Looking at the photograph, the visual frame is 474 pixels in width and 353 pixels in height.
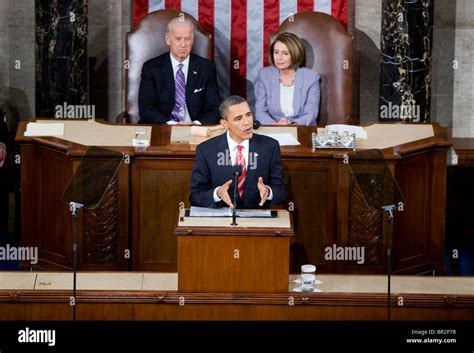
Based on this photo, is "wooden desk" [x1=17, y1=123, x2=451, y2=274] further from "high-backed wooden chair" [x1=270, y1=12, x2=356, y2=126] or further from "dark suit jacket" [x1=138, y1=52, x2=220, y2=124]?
"high-backed wooden chair" [x1=270, y1=12, x2=356, y2=126]

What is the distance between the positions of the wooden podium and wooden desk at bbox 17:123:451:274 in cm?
181

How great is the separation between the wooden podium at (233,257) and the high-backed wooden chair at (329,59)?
11.4 ft

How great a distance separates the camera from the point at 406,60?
1038cm

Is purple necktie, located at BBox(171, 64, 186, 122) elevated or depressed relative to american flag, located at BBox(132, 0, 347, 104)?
depressed

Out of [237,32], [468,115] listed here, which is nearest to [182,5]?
[237,32]

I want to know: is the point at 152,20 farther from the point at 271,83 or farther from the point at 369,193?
the point at 369,193

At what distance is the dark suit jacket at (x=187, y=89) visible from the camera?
9.73 meters

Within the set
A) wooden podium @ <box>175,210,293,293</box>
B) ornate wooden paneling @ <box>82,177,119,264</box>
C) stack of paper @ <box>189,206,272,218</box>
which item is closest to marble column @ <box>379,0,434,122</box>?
ornate wooden paneling @ <box>82,177,119,264</box>

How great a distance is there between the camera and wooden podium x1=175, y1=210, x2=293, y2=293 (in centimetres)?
653

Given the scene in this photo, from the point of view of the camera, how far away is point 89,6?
11086mm

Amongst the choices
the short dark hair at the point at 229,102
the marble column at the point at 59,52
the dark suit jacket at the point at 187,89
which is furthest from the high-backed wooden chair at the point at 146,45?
the short dark hair at the point at 229,102

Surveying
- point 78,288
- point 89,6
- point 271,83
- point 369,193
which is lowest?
point 78,288

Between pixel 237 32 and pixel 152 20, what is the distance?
3.32ft

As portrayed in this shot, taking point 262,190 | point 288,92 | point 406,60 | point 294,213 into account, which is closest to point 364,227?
point 294,213
